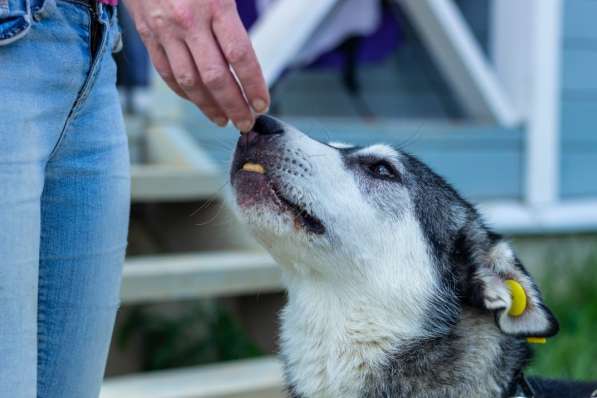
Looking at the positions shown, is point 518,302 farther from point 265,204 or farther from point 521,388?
point 265,204

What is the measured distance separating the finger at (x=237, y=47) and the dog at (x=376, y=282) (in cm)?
42

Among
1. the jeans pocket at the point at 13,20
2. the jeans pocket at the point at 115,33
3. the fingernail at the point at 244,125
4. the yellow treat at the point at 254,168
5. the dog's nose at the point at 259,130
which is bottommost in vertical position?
the yellow treat at the point at 254,168

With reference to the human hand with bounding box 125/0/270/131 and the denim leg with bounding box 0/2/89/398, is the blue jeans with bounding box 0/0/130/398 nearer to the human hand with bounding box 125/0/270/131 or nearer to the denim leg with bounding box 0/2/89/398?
the denim leg with bounding box 0/2/89/398

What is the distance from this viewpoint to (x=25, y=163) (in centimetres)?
155

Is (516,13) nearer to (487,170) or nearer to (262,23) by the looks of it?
(487,170)

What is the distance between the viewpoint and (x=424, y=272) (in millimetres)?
2381

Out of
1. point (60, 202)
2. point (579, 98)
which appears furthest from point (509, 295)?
point (579, 98)

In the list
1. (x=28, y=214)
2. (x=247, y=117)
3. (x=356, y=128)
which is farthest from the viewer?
(x=356, y=128)

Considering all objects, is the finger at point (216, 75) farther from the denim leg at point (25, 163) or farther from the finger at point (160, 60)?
the denim leg at point (25, 163)

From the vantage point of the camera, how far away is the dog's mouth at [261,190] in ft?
7.12

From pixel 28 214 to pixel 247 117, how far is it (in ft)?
1.69

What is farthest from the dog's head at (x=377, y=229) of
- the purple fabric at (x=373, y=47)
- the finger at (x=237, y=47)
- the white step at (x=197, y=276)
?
the purple fabric at (x=373, y=47)

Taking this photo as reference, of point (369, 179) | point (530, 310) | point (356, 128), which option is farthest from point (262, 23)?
point (530, 310)

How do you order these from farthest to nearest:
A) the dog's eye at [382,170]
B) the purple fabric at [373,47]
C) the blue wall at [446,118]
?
the purple fabric at [373,47], the blue wall at [446,118], the dog's eye at [382,170]
